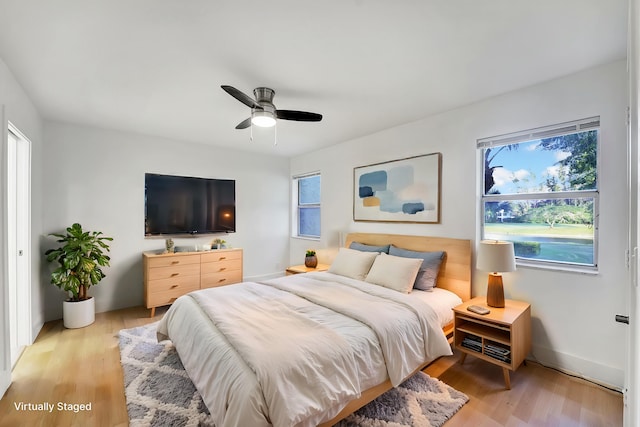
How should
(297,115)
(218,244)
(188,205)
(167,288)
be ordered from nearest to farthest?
(297,115)
(167,288)
(188,205)
(218,244)

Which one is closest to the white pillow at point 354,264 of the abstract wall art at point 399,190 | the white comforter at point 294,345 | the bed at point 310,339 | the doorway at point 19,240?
the bed at point 310,339

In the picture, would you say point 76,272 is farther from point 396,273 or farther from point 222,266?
point 396,273

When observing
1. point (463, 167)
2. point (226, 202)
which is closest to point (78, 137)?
point (226, 202)

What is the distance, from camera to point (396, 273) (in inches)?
109

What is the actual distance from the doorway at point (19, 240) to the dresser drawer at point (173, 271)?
1.08m

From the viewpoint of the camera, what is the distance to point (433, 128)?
318 cm

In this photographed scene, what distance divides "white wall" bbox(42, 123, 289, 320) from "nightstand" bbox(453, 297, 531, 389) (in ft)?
11.6

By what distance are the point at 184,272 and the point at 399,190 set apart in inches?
118

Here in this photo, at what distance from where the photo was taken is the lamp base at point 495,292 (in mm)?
2371

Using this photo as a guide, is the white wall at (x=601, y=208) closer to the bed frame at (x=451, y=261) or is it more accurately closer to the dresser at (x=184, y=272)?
the bed frame at (x=451, y=261)

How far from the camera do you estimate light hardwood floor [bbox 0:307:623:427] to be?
5.90 ft

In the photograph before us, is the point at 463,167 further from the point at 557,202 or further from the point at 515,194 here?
the point at 557,202

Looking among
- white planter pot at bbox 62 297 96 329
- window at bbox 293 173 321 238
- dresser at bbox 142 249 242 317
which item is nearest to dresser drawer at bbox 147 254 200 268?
dresser at bbox 142 249 242 317

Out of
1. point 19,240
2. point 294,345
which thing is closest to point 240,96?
point 294,345
